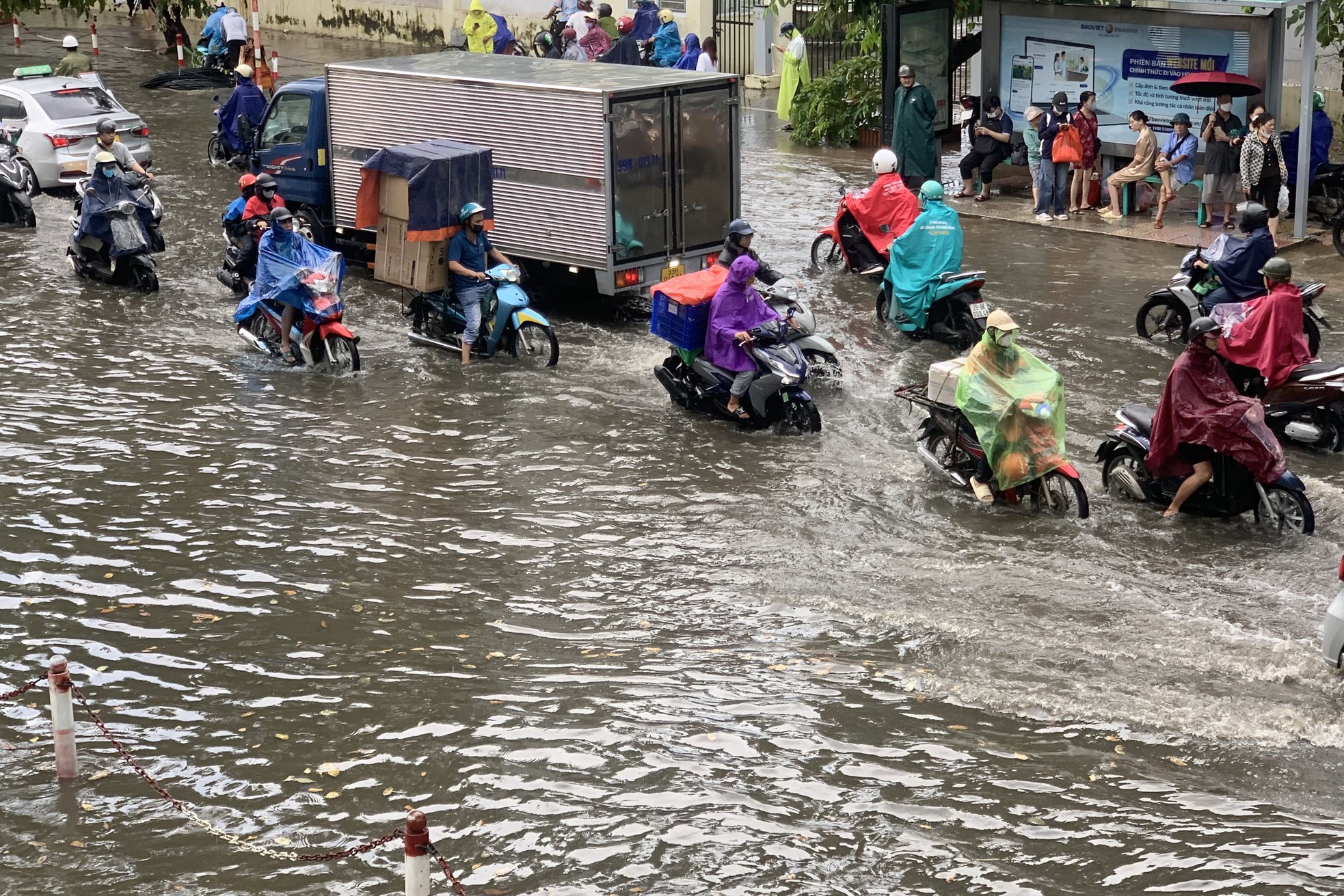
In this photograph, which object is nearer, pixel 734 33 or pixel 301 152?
pixel 301 152

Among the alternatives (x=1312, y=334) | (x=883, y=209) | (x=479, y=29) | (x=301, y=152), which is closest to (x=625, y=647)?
(x=1312, y=334)

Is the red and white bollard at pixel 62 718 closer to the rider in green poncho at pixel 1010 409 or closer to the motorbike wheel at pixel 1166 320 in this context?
the rider in green poncho at pixel 1010 409

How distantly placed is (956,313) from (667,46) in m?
15.0

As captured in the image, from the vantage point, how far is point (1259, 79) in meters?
19.4

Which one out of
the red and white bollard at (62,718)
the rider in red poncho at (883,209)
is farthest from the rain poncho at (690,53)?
the red and white bollard at (62,718)

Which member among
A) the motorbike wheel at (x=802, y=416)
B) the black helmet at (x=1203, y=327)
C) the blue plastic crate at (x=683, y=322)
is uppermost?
the black helmet at (x=1203, y=327)

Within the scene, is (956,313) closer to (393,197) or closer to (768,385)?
(768,385)

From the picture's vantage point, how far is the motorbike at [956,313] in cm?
1488

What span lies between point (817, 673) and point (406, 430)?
5.49 metres

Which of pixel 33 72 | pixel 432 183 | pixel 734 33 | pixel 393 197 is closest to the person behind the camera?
pixel 432 183

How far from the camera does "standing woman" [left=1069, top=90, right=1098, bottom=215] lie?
20.1 meters

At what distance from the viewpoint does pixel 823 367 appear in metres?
14.0

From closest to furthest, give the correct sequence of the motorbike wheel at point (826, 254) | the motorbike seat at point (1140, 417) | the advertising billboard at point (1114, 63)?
1. the motorbike seat at point (1140, 417)
2. the motorbike wheel at point (826, 254)
3. the advertising billboard at point (1114, 63)

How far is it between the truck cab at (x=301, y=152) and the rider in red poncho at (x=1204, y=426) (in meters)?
11.2
